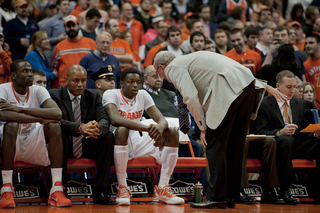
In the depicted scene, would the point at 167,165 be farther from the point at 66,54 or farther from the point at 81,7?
the point at 81,7

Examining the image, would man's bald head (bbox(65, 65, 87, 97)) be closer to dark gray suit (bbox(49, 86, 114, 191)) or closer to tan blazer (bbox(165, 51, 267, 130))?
dark gray suit (bbox(49, 86, 114, 191))

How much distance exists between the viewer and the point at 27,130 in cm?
462

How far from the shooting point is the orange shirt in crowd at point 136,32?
9.39 meters

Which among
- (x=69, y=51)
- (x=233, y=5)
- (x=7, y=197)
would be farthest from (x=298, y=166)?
(x=233, y=5)

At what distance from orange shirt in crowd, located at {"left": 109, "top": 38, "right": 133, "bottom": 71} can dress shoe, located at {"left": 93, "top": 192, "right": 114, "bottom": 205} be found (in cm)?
367

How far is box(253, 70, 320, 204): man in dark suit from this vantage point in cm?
517

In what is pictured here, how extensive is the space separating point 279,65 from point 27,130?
3.79 m

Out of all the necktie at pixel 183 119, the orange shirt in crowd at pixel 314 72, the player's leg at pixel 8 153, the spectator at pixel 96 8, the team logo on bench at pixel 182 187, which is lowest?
the team logo on bench at pixel 182 187

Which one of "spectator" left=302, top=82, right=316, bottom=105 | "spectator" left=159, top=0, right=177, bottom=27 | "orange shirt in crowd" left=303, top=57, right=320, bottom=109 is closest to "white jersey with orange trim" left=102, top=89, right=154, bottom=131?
"spectator" left=302, top=82, right=316, bottom=105

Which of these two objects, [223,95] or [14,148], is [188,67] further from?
[14,148]

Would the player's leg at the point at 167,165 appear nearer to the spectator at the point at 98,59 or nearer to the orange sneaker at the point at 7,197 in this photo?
the orange sneaker at the point at 7,197

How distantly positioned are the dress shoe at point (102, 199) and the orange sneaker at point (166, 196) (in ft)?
1.68

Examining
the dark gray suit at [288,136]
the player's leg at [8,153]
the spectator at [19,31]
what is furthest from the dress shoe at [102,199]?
the spectator at [19,31]

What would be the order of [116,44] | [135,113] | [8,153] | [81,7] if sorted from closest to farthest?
1. [8,153]
2. [135,113]
3. [116,44]
4. [81,7]
